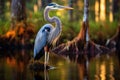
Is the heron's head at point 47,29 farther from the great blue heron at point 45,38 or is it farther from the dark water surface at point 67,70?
the dark water surface at point 67,70

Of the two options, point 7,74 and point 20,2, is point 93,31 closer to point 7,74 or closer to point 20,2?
point 20,2

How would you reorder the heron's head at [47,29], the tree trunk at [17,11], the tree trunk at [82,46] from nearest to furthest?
1. the heron's head at [47,29]
2. the tree trunk at [82,46]
3. the tree trunk at [17,11]

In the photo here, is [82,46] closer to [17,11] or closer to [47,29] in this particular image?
[17,11]

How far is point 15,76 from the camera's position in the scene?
43.0ft

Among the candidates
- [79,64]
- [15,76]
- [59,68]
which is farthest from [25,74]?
[79,64]

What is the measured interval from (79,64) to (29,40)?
8.10m

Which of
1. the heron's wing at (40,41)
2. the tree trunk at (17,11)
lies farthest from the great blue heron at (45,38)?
the tree trunk at (17,11)

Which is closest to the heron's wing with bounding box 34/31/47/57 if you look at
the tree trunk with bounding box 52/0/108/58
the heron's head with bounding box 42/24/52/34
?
the heron's head with bounding box 42/24/52/34

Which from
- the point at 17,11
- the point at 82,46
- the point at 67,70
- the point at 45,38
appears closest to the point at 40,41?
the point at 45,38

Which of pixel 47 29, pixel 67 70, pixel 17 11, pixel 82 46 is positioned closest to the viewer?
A: pixel 67 70

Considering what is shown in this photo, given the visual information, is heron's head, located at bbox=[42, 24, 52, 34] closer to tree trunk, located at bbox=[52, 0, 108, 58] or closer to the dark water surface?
the dark water surface

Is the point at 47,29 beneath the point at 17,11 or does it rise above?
above

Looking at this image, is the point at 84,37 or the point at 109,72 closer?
the point at 109,72

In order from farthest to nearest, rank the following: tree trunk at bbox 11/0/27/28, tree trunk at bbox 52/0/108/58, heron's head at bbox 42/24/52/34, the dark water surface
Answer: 1. tree trunk at bbox 11/0/27/28
2. tree trunk at bbox 52/0/108/58
3. heron's head at bbox 42/24/52/34
4. the dark water surface
